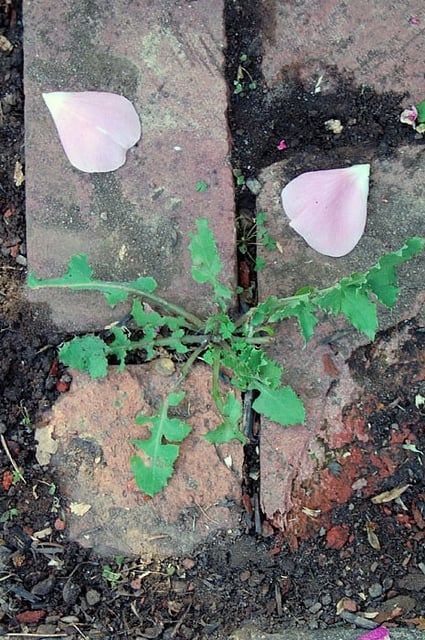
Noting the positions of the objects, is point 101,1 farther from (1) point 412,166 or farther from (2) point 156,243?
(1) point 412,166

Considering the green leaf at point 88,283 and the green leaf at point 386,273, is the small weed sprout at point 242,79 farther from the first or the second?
the green leaf at point 386,273

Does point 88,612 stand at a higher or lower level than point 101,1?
lower

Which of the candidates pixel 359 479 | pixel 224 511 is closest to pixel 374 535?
pixel 359 479

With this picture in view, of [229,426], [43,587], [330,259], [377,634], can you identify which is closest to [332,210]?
[330,259]

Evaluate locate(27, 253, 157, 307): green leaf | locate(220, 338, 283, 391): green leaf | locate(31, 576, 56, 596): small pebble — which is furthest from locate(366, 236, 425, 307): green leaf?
locate(31, 576, 56, 596): small pebble

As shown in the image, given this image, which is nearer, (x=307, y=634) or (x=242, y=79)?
(x=307, y=634)

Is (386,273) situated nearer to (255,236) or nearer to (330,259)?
(330,259)
